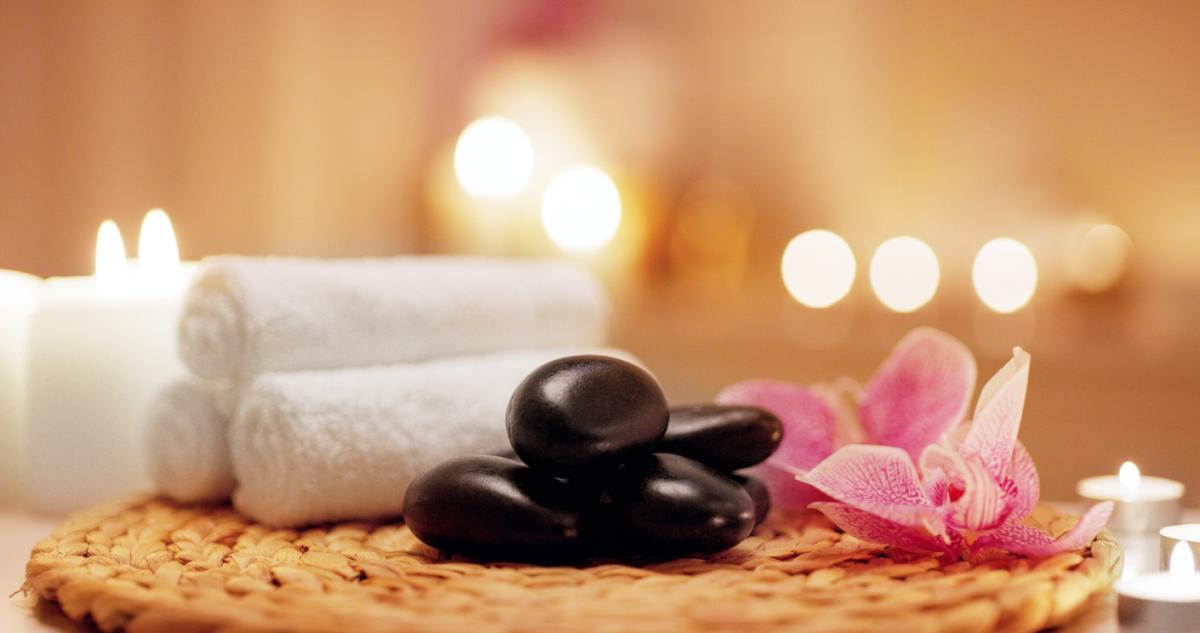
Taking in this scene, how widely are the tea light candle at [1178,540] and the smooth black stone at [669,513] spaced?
0.60 feet

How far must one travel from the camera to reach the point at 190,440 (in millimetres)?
572

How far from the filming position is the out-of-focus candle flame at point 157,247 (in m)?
0.69

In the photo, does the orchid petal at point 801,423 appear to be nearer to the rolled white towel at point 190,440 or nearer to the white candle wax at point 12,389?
the rolled white towel at point 190,440

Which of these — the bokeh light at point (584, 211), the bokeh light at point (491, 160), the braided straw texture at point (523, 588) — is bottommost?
the braided straw texture at point (523, 588)

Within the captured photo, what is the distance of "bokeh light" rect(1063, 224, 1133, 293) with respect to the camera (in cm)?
131

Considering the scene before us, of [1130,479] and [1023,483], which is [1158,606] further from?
[1130,479]

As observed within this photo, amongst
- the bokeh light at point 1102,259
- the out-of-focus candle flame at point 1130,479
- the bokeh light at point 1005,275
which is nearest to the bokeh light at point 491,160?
the bokeh light at point 1005,275

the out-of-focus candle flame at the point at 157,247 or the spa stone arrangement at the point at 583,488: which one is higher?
the out-of-focus candle flame at the point at 157,247

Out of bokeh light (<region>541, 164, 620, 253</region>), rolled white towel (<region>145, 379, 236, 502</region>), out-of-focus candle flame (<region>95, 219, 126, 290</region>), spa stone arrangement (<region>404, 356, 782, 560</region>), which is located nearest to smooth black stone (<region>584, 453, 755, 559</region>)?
spa stone arrangement (<region>404, 356, 782, 560</region>)

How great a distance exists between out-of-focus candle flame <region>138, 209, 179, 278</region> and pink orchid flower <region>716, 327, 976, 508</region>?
0.38 meters

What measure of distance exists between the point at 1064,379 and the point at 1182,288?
245mm

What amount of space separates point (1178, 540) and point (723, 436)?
7.9 inches

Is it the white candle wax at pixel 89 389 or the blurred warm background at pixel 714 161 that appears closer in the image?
the white candle wax at pixel 89 389

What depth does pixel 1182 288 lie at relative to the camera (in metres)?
1.31
